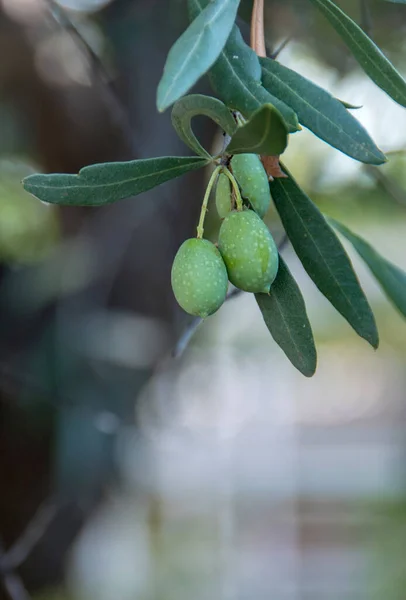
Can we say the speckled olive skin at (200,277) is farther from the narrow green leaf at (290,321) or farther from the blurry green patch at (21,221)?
the blurry green patch at (21,221)

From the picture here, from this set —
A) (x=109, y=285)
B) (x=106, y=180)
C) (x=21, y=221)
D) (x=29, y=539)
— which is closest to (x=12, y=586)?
(x=29, y=539)

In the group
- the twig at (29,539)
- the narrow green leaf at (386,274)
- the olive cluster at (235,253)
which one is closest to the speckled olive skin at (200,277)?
the olive cluster at (235,253)

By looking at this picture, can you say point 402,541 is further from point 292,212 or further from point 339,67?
point 292,212

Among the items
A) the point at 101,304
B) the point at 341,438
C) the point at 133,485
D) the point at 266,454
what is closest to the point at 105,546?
the point at 133,485

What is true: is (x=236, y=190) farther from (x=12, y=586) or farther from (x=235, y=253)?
(x=12, y=586)

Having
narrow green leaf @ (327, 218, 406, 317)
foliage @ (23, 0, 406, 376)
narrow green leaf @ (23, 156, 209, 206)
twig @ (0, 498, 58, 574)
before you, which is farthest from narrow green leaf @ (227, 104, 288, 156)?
twig @ (0, 498, 58, 574)
